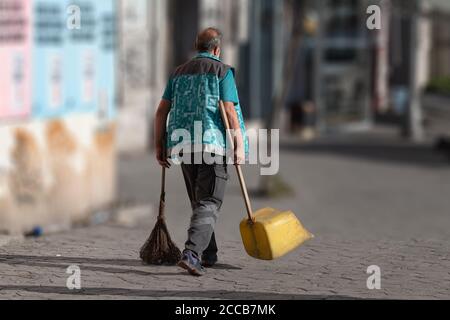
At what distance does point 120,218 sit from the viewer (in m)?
15.6

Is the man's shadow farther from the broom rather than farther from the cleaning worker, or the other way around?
the cleaning worker

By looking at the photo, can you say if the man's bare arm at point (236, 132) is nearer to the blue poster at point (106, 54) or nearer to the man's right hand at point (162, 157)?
the man's right hand at point (162, 157)

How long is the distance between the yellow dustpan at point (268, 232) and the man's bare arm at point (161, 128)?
0.43m

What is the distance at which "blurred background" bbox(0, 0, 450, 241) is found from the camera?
14016 millimetres

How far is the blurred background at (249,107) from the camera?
46.0 feet

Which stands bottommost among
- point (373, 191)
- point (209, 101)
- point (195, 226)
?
point (373, 191)

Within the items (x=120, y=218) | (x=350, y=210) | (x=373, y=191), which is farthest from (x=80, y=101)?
(x=373, y=191)

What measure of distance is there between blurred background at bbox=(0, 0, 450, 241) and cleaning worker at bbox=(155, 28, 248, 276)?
13.6ft

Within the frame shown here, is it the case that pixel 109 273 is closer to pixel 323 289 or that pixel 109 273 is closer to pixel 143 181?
pixel 323 289

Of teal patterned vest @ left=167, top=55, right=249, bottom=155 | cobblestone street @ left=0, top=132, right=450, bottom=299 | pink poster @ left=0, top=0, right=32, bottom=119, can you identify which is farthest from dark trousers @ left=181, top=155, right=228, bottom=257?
pink poster @ left=0, top=0, right=32, bottom=119

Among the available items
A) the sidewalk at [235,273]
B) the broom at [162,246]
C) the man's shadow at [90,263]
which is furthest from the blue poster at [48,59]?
the broom at [162,246]

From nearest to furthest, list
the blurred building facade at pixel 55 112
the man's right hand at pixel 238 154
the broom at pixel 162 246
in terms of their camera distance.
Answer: the man's right hand at pixel 238 154 < the broom at pixel 162 246 < the blurred building facade at pixel 55 112

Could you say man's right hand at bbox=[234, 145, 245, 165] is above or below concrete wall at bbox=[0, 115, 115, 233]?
above
